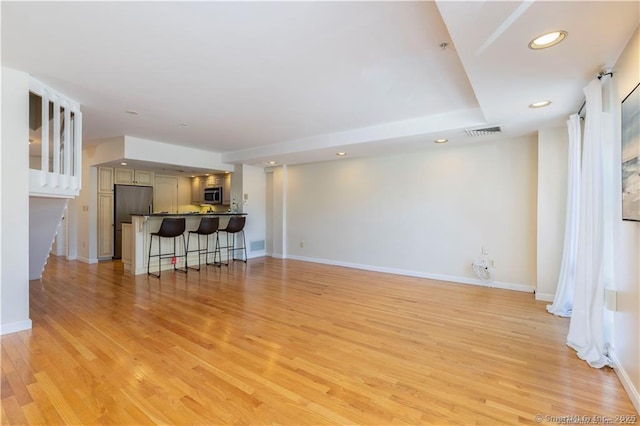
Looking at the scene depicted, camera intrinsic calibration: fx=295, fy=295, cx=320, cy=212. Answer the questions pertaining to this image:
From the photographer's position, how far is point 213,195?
7.64m

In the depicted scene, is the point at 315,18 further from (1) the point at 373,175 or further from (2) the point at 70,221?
(2) the point at 70,221

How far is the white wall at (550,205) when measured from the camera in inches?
148

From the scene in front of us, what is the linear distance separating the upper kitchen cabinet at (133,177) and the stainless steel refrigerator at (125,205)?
0.10 m

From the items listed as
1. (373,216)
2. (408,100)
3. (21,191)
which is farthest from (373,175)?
(21,191)

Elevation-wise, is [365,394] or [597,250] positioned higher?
[597,250]

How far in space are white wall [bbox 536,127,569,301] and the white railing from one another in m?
5.81

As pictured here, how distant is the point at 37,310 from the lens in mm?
3346

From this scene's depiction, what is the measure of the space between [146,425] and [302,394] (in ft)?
2.88

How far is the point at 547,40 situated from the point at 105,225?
8.02m

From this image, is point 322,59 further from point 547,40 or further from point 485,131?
point 485,131

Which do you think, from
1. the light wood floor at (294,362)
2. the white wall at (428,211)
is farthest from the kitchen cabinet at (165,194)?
the light wood floor at (294,362)

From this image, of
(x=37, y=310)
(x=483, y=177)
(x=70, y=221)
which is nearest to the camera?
(x=37, y=310)

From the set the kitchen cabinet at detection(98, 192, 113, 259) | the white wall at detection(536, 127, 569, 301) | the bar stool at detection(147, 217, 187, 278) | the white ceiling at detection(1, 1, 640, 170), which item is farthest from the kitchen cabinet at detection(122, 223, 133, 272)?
the white wall at detection(536, 127, 569, 301)

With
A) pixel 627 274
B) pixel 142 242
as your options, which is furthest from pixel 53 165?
pixel 627 274
